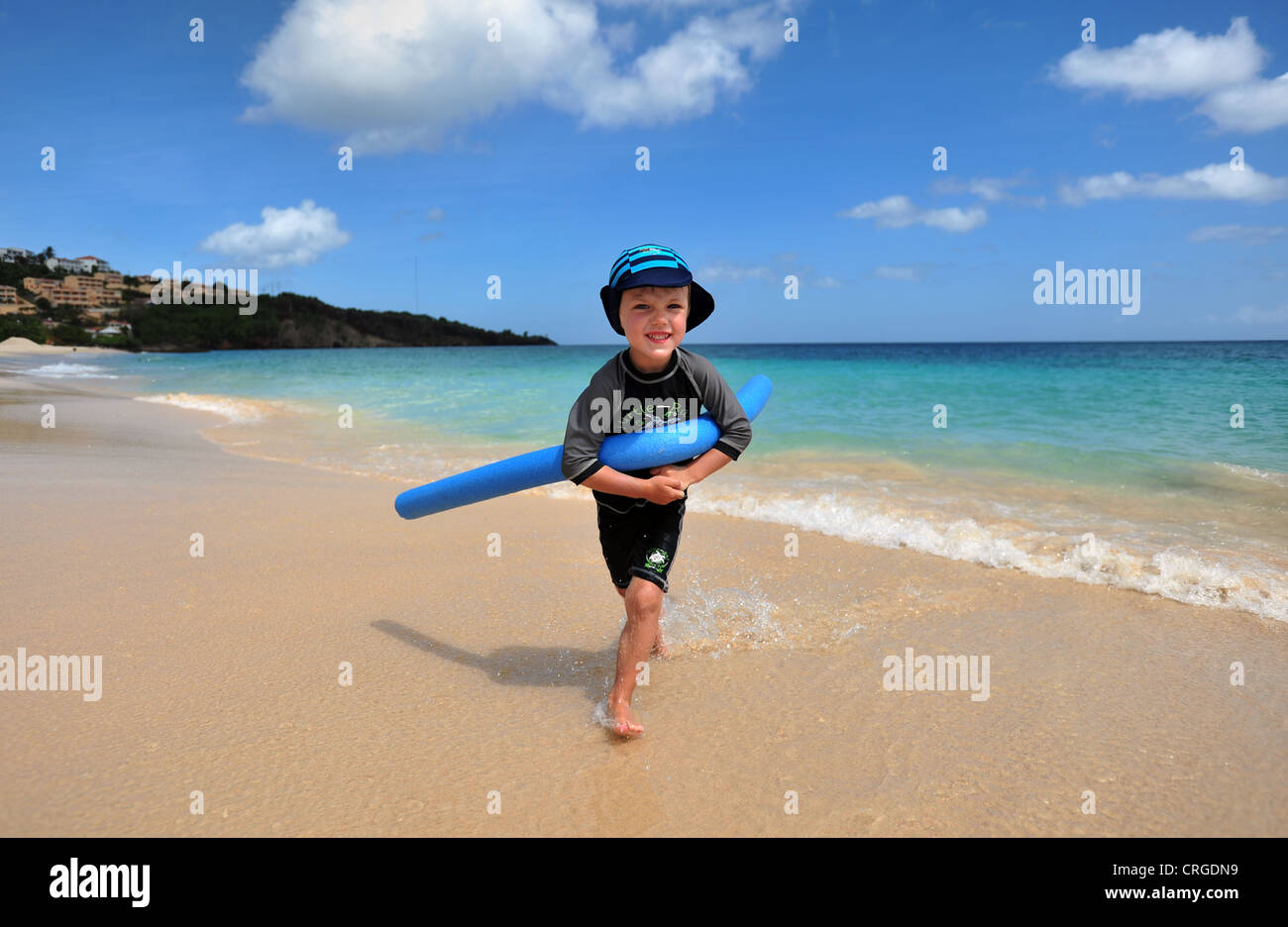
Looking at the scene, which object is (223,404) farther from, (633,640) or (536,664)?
(633,640)

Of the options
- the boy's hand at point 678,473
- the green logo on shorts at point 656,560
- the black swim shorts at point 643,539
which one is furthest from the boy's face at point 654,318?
the green logo on shorts at point 656,560

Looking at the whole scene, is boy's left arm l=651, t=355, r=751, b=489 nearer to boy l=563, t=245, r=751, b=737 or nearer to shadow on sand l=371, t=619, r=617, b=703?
boy l=563, t=245, r=751, b=737

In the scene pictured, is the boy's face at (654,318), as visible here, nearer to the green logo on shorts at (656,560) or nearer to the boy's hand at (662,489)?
the boy's hand at (662,489)

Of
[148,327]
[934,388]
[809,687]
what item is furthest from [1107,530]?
[148,327]

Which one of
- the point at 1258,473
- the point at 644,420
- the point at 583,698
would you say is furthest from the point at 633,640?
→ the point at 1258,473

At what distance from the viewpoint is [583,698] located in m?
3.04

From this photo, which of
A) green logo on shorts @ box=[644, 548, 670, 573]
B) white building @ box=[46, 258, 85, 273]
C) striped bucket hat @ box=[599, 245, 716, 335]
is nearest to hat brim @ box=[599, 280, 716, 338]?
striped bucket hat @ box=[599, 245, 716, 335]

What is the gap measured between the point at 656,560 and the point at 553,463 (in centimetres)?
58

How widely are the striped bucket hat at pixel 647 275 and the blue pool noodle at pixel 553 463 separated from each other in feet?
1.50

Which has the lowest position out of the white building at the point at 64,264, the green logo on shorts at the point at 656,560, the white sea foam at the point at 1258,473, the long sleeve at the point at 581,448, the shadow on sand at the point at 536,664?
the shadow on sand at the point at 536,664

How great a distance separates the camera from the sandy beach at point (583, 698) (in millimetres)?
2242

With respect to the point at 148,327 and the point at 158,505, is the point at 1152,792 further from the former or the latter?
the point at 148,327

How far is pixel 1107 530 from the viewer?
5703 millimetres
